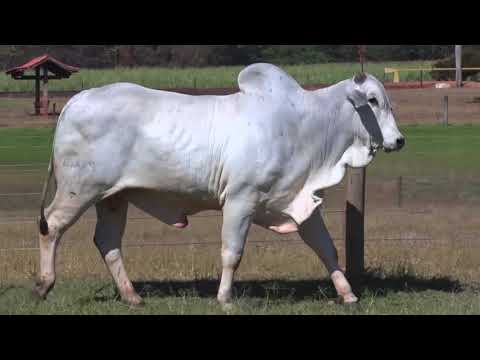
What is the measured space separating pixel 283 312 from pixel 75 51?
2067 inches

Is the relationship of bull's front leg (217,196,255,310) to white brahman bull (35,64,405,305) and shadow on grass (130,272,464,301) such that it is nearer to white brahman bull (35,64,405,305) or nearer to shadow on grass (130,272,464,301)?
white brahman bull (35,64,405,305)

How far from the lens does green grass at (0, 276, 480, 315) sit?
886 centimetres

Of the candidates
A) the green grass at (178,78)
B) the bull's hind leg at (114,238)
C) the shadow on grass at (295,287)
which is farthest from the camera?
the green grass at (178,78)

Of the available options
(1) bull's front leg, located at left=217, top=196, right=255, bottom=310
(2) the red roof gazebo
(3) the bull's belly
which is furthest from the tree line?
(1) bull's front leg, located at left=217, top=196, right=255, bottom=310

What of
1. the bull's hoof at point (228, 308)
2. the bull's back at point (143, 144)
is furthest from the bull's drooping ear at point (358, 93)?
the bull's hoof at point (228, 308)

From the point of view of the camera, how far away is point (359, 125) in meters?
9.27

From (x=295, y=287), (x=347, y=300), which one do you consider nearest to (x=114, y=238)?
(x=295, y=287)

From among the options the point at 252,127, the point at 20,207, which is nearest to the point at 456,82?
the point at 20,207

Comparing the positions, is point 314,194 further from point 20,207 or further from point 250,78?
point 20,207

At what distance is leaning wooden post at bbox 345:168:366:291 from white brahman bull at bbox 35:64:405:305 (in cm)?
112

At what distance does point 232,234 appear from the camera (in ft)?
29.2

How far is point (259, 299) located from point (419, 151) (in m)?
18.5

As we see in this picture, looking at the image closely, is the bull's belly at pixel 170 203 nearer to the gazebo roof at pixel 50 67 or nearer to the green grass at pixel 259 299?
the green grass at pixel 259 299

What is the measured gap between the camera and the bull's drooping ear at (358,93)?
30.2 feet
